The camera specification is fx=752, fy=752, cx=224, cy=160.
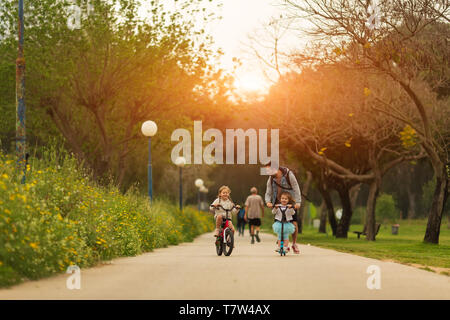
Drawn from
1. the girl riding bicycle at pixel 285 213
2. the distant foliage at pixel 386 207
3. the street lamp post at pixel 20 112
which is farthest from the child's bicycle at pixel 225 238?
the distant foliage at pixel 386 207

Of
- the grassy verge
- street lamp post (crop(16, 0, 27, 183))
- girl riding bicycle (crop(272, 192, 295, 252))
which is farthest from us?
street lamp post (crop(16, 0, 27, 183))

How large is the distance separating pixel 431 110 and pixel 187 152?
58.9 ft

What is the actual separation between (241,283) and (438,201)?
17.4 m

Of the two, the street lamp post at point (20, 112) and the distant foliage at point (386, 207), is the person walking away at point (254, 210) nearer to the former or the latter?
the street lamp post at point (20, 112)

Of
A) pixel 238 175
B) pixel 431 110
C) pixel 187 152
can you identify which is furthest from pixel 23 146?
pixel 238 175

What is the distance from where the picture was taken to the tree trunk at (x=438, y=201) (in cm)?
2539

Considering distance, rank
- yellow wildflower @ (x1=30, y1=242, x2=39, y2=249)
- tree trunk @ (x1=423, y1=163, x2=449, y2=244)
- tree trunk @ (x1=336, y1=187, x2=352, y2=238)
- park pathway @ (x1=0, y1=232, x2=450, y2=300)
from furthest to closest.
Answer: tree trunk @ (x1=336, y1=187, x2=352, y2=238) → tree trunk @ (x1=423, y1=163, x2=449, y2=244) → yellow wildflower @ (x1=30, y1=242, x2=39, y2=249) → park pathway @ (x1=0, y1=232, x2=450, y2=300)

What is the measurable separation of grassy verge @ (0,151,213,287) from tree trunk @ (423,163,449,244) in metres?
10.4

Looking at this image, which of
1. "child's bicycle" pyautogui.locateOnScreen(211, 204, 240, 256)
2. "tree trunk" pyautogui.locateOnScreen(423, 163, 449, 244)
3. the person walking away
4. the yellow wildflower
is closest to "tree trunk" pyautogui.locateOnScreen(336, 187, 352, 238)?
"tree trunk" pyautogui.locateOnScreen(423, 163, 449, 244)

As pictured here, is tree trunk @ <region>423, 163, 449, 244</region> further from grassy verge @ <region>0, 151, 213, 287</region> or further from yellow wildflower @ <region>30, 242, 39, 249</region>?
yellow wildflower @ <region>30, 242, 39, 249</region>

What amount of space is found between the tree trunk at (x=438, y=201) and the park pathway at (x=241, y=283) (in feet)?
44.3

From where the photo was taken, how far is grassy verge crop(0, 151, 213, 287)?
9414 millimetres

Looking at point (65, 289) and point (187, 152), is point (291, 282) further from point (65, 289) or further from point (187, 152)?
point (187, 152)

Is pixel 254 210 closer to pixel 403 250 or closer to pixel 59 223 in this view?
pixel 403 250
